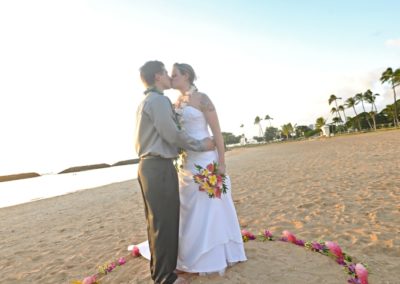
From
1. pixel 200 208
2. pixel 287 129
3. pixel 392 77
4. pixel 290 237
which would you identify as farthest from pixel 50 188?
pixel 287 129

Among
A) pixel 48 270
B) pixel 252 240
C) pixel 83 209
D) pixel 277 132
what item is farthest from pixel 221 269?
pixel 277 132

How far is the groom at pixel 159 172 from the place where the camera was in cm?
315

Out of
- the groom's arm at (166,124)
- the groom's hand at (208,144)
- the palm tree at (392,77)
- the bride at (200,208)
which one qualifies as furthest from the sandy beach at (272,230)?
the palm tree at (392,77)

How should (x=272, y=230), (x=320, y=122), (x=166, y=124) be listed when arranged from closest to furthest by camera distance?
(x=166, y=124) < (x=272, y=230) < (x=320, y=122)

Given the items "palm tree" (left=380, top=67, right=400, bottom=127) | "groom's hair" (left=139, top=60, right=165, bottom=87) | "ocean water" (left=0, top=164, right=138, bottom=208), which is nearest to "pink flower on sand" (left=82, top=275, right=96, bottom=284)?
"groom's hair" (left=139, top=60, right=165, bottom=87)

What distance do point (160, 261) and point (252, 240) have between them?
1.91m

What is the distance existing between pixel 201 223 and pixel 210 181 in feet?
1.61

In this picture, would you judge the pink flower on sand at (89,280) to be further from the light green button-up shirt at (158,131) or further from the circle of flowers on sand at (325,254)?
the light green button-up shirt at (158,131)

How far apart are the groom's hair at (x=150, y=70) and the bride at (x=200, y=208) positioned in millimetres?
329

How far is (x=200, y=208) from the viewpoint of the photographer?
346cm

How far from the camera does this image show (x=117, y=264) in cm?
444

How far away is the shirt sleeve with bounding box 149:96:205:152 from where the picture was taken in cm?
306

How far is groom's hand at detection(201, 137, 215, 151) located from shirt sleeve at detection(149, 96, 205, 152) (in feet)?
0.81

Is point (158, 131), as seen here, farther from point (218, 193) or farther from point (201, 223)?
point (201, 223)
